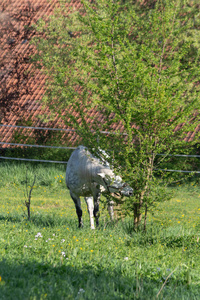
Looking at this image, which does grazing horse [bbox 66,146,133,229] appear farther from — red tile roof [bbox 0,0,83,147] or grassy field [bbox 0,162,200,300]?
red tile roof [bbox 0,0,83,147]

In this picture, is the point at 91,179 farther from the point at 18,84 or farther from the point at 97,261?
the point at 18,84

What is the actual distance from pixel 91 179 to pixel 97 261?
2.56 metres

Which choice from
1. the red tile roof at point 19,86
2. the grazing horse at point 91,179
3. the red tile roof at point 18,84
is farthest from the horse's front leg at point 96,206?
the red tile roof at point 18,84

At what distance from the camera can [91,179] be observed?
7547mm

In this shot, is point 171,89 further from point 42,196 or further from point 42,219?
point 42,196

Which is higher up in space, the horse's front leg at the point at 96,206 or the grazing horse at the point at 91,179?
the grazing horse at the point at 91,179

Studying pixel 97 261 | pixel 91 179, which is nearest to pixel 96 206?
pixel 91 179

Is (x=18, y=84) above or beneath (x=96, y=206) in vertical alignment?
above

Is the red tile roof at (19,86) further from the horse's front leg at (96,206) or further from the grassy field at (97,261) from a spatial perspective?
the horse's front leg at (96,206)

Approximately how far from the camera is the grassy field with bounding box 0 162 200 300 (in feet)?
13.3

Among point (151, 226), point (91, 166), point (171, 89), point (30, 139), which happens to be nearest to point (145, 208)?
point (151, 226)

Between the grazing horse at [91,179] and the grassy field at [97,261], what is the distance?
521 millimetres

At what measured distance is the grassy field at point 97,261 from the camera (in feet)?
13.3

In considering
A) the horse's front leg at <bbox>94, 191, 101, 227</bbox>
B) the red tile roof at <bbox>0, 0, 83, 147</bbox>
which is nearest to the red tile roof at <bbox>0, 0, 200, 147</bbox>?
the red tile roof at <bbox>0, 0, 83, 147</bbox>
